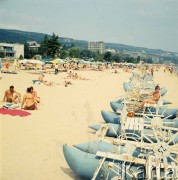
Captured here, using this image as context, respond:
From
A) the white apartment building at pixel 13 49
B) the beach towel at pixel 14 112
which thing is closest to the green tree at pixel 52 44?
the white apartment building at pixel 13 49

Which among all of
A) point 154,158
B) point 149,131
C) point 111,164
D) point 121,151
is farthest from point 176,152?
point 149,131

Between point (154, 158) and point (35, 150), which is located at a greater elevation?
point (154, 158)

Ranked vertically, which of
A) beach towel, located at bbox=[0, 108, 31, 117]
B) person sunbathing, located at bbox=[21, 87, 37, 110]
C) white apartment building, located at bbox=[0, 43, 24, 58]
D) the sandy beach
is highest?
white apartment building, located at bbox=[0, 43, 24, 58]

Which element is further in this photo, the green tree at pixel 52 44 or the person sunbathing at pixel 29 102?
the green tree at pixel 52 44

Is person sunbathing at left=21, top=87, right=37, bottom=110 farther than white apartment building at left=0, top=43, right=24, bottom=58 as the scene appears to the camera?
No

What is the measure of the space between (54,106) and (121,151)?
644 cm

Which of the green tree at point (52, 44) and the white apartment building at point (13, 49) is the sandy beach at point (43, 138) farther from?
the white apartment building at point (13, 49)

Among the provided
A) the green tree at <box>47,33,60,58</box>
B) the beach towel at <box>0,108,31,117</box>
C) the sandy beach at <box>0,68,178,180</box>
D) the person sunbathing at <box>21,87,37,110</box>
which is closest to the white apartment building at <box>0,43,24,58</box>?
the green tree at <box>47,33,60,58</box>

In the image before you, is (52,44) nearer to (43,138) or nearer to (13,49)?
(13,49)

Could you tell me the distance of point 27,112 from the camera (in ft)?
29.7

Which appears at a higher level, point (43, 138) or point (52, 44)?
point (52, 44)

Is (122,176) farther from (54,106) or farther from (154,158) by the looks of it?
(54,106)

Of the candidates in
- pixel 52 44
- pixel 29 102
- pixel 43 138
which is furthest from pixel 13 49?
pixel 43 138

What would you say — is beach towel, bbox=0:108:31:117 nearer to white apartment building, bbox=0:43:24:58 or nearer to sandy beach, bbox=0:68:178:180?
sandy beach, bbox=0:68:178:180
